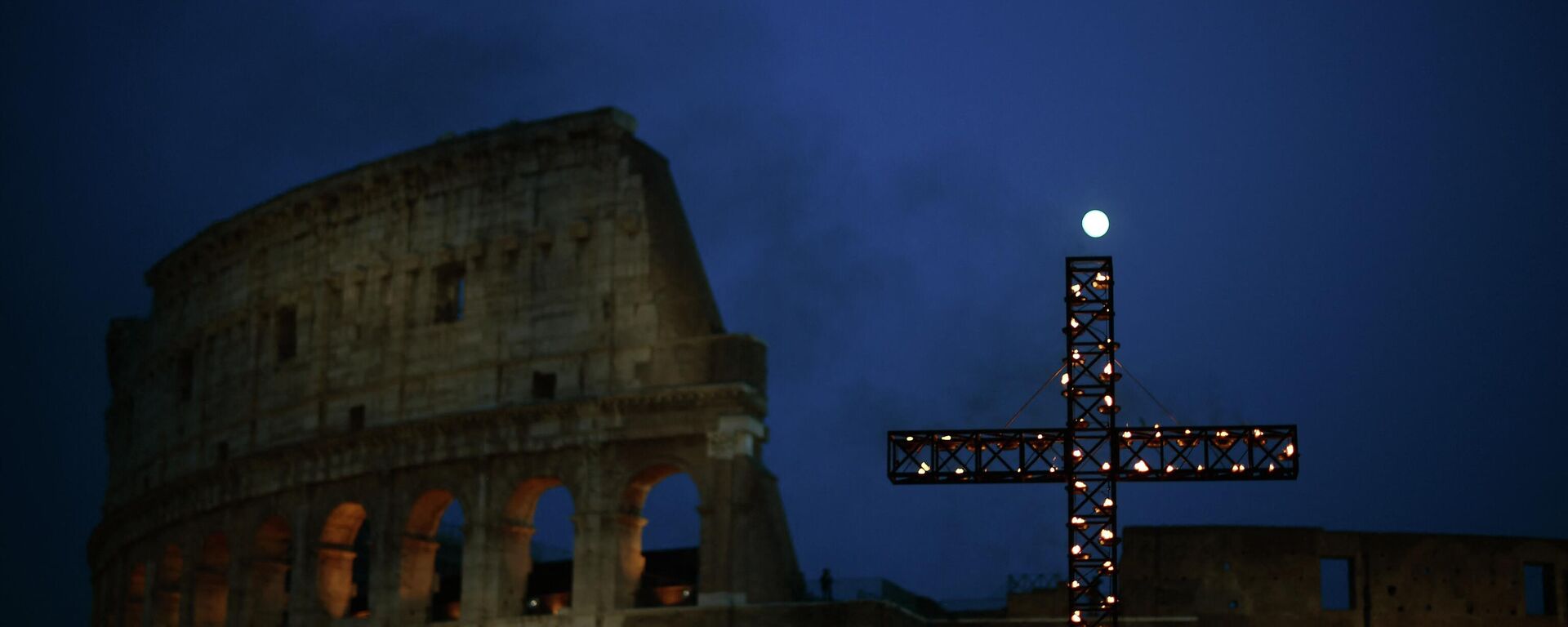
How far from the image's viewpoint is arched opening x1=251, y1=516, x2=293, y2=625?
48.7m

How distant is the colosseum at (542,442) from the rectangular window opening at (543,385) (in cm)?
5

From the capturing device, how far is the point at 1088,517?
32500 millimetres

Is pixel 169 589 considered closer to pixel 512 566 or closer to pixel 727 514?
pixel 512 566

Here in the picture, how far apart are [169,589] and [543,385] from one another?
48.2 ft

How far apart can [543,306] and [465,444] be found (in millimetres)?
3251

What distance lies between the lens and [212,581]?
51.3m

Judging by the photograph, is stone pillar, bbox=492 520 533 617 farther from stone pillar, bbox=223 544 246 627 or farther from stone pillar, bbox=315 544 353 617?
stone pillar, bbox=223 544 246 627

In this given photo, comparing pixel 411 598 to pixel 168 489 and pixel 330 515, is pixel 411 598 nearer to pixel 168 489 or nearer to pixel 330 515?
pixel 330 515

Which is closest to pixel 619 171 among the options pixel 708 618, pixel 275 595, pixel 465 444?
pixel 465 444

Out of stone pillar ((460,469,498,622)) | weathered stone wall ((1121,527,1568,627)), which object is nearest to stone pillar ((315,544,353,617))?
stone pillar ((460,469,498,622))

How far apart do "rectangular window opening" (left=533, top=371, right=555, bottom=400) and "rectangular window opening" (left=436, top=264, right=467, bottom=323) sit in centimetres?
299

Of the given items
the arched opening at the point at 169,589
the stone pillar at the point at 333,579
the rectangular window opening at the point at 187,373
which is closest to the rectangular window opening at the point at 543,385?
the stone pillar at the point at 333,579

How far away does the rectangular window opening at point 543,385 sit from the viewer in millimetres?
43938

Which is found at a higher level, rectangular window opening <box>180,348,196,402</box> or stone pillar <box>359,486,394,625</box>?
rectangular window opening <box>180,348,196,402</box>
